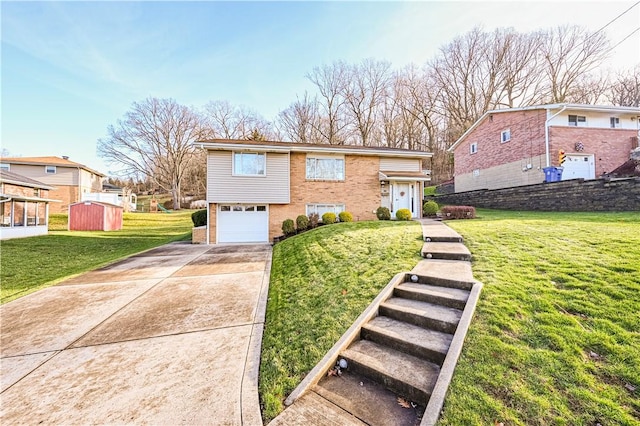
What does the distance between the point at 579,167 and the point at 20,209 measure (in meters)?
32.3

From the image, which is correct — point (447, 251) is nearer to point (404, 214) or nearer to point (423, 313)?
point (423, 313)

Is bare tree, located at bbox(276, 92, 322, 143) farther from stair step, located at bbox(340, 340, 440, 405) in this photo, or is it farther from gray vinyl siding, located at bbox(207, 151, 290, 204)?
stair step, located at bbox(340, 340, 440, 405)

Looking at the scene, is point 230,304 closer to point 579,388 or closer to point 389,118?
point 579,388

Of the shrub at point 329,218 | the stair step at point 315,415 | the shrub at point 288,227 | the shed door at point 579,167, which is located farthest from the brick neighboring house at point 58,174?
the shed door at point 579,167

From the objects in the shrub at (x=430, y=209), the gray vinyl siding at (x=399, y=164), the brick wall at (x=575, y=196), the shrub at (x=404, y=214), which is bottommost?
the shrub at (x=404, y=214)

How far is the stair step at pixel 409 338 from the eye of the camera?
2.73m

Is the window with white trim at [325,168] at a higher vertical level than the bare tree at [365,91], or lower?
lower

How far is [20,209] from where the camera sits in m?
14.0

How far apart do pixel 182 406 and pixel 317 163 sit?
1209 cm

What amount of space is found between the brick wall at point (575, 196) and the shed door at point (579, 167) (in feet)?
11.9

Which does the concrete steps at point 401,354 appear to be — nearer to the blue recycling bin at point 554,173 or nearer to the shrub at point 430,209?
the shrub at point 430,209

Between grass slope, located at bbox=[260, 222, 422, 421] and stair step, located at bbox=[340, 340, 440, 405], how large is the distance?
43 cm

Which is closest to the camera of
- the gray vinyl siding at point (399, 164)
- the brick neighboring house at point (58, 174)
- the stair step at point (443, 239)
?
the stair step at point (443, 239)

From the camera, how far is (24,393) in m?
2.76
